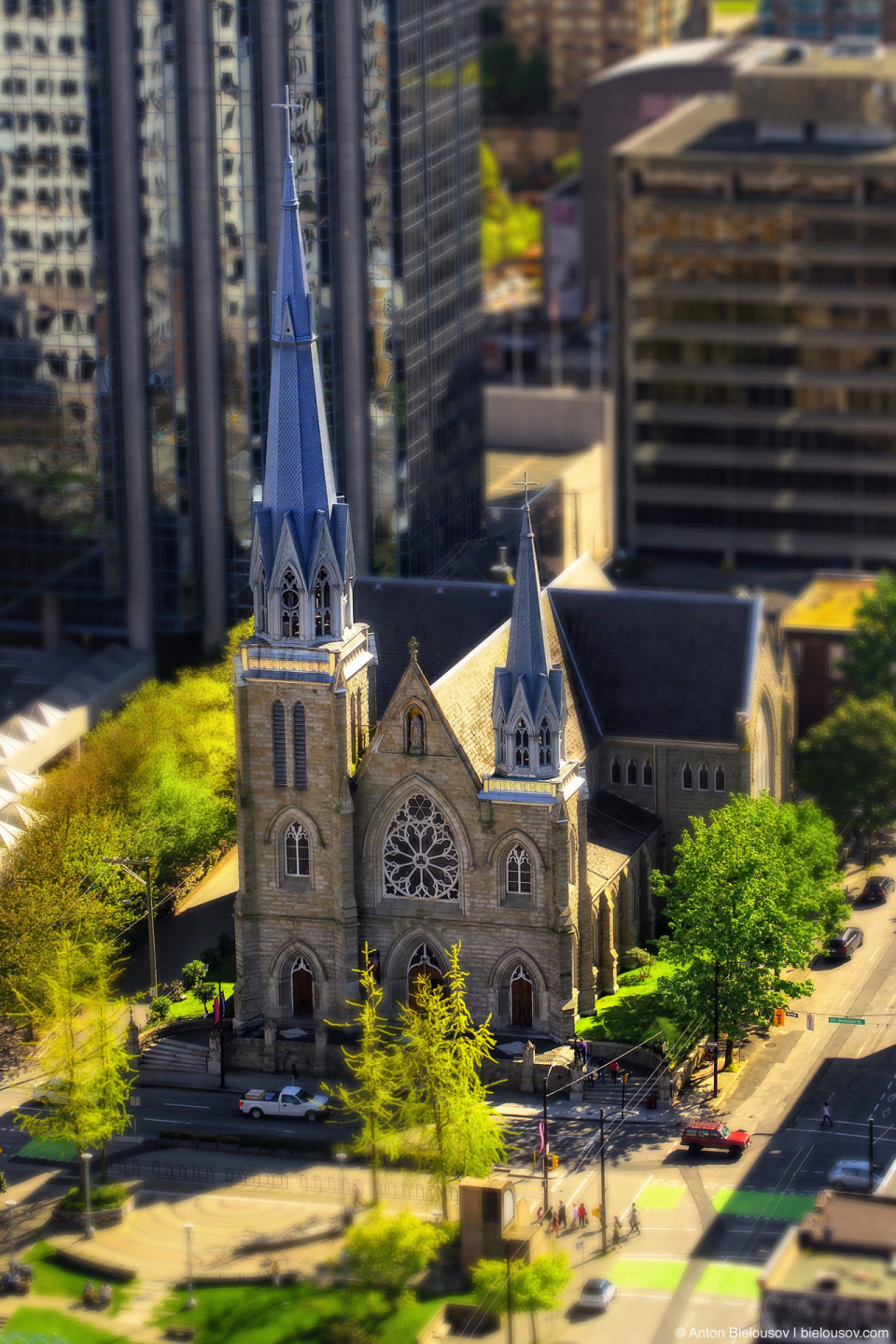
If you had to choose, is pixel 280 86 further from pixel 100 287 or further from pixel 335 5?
pixel 100 287

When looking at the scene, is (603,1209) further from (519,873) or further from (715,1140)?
(519,873)

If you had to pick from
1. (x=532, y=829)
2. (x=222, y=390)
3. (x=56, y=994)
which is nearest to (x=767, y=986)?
(x=532, y=829)

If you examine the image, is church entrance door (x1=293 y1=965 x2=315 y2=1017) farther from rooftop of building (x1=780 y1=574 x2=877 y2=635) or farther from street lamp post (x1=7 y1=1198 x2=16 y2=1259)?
rooftop of building (x1=780 y1=574 x2=877 y2=635)

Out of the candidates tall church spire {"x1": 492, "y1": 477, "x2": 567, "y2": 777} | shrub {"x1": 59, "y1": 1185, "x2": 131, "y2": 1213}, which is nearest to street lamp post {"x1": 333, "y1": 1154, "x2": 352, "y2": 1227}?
shrub {"x1": 59, "y1": 1185, "x2": 131, "y2": 1213}

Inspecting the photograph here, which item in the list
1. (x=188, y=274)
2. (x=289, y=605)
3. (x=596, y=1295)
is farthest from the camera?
(x=188, y=274)

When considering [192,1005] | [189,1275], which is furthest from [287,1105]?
[189,1275]

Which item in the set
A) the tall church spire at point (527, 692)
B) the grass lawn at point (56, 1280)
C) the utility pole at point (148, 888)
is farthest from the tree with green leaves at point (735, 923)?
the grass lawn at point (56, 1280)
